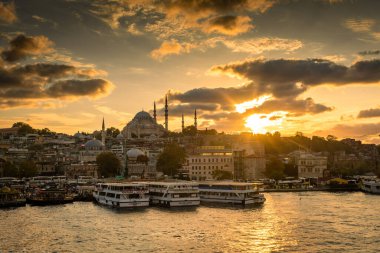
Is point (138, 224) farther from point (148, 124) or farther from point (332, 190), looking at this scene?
point (148, 124)

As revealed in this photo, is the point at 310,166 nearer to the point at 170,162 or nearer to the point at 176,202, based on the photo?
the point at 170,162

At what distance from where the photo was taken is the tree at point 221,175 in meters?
72.9

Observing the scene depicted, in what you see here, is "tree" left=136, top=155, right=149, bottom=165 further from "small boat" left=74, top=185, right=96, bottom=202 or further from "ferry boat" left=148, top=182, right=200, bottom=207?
"ferry boat" left=148, top=182, right=200, bottom=207

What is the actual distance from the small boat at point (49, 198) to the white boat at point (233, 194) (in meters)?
15.0

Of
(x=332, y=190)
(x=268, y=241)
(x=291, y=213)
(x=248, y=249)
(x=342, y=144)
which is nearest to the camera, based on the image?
(x=248, y=249)

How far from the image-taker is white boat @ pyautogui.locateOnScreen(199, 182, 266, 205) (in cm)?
4766

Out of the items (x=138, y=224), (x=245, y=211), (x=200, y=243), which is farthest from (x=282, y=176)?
(x=200, y=243)

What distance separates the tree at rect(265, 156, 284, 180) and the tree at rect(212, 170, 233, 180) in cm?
659

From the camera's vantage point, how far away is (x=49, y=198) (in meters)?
51.3

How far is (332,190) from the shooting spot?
220ft

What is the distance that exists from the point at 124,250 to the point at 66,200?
2742 cm

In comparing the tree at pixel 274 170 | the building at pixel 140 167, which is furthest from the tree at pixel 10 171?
the tree at pixel 274 170

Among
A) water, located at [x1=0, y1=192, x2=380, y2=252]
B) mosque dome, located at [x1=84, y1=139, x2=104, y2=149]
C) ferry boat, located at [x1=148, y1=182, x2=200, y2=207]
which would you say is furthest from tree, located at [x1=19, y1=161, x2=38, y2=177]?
ferry boat, located at [x1=148, y1=182, x2=200, y2=207]

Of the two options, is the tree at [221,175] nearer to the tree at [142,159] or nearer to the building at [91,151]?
the tree at [142,159]
